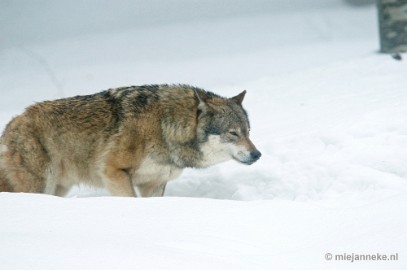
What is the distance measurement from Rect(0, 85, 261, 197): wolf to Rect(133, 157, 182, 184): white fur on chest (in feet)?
0.03

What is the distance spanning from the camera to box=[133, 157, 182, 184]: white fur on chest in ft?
19.8

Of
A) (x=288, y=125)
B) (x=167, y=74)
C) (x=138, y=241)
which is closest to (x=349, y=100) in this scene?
(x=288, y=125)

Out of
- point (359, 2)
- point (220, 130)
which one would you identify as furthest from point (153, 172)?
point (359, 2)

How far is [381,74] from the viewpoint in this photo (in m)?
9.40

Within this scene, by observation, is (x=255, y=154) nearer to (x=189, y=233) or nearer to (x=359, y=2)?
(x=189, y=233)

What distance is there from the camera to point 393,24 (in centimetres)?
1010

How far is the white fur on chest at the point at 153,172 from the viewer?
604 centimetres

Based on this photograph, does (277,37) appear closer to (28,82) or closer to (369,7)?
(369,7)

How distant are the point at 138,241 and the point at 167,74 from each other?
1124cm

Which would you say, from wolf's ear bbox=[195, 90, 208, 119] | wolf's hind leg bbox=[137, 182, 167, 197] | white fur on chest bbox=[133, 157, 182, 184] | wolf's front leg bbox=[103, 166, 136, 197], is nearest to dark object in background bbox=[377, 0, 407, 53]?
wolf's ear bbox=[195, 90, 208, 119]

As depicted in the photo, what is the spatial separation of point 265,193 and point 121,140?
5.16 feet

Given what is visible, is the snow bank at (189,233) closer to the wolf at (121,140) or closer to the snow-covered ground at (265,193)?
the snow-covered ground at (265,193)

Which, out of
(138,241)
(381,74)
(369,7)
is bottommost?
(369,7)

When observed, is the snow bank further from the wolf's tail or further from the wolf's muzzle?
the wolf's muzzle
